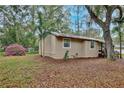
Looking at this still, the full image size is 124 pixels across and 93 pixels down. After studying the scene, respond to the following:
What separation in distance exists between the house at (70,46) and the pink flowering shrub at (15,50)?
1456 mm

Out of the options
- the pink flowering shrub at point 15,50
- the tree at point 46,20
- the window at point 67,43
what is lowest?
the pink flowering shrub at point 15,50

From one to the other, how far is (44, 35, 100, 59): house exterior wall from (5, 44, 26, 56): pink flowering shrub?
143 cm

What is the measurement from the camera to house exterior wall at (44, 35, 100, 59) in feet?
36.0

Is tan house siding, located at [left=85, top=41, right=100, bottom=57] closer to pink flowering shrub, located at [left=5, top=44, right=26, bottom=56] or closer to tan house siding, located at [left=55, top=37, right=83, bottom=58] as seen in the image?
tan house siding, located at [left=55, top=37, right=83, bottom=58]

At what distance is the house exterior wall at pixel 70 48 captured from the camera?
1096cm

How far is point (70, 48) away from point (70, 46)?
115mm

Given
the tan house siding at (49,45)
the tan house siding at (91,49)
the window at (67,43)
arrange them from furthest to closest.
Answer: the tan house siding at (91,49) < the window at (67,43) < the tan house siding at (49,45)

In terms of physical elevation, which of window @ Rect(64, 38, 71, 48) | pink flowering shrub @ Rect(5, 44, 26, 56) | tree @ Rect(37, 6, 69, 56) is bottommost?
pink flowering shrub @ Rect(5, 44, 26, 56)

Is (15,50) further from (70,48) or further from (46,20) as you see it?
(70,48)

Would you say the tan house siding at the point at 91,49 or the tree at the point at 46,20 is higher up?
the tree at the point at 46,20

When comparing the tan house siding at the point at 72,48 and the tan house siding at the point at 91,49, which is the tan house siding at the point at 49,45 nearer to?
the tan house siding at the point at 72,48

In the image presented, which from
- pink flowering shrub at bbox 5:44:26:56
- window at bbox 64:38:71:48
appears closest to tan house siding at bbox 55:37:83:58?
window at bbox 64:38:71:48

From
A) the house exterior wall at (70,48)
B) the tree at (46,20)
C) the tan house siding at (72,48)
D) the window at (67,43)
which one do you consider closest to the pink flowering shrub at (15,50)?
the tree at (46,20)
